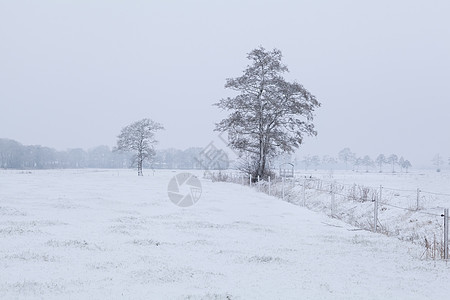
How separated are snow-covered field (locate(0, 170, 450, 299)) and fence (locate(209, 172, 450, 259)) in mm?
812

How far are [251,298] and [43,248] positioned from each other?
559 cm

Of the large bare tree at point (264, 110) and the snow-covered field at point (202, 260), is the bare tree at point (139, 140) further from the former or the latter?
the snow-covered field at point (202, 260)

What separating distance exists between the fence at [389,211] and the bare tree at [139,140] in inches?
1692

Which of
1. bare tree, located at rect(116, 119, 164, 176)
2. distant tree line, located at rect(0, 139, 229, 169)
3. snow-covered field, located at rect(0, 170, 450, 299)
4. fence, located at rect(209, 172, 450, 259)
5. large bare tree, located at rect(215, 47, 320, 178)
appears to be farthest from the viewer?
distant tree line, located at rect(0, 139, 229, 169)

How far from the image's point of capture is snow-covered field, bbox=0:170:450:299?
6.61m

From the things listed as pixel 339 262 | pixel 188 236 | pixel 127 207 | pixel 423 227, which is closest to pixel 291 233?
pixel 188 236

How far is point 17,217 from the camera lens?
1456 cm

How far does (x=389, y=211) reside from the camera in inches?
736

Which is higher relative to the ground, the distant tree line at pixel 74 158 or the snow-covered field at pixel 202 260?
the distant tree line at pixel 74 158

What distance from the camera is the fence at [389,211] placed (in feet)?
40.1

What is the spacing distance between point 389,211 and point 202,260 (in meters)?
12.5

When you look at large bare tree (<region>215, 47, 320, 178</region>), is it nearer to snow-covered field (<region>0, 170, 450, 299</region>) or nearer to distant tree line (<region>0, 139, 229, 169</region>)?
snow-covered field (<region>0, 170, 450, 299</region>)

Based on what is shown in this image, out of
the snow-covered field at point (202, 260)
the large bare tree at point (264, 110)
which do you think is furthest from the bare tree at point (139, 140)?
the snow-covered field at point (202, 260)

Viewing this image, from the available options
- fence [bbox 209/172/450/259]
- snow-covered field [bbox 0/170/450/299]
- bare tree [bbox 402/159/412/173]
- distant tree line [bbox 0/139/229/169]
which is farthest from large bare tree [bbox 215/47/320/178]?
bare tree [bbox 402/159/412/173]
